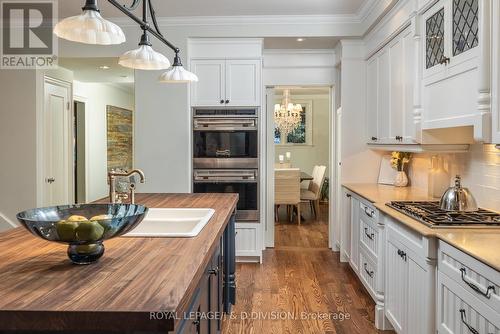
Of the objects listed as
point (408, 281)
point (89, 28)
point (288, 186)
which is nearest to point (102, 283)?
point (89, 28)

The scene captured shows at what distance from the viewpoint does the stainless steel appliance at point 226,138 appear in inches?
183

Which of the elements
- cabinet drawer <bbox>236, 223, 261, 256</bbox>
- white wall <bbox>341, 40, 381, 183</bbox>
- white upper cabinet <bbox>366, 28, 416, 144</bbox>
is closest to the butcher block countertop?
white upper cabinet <bbox>366, 28, 416, 144</bbox>

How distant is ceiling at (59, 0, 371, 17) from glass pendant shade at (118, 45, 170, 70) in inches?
77.9

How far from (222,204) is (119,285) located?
5.76 ft

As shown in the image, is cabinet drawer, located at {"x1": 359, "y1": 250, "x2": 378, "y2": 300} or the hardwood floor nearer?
the hardwood floor

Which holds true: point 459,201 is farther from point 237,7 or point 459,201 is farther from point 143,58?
point 237,7

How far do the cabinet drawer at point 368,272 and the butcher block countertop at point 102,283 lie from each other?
192 cm

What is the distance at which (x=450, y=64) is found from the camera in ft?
8.17

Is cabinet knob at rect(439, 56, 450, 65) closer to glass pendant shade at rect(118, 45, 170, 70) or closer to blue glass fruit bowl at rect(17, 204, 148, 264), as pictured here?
glass pendant shade at rect(118, 45, 170, 70)

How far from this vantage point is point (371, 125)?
4562 millimetres

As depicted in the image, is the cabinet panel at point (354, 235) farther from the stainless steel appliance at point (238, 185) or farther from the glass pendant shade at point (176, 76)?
the glass pendant shade at point (176, 76)

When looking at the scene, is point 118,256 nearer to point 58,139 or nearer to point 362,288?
point 362,288

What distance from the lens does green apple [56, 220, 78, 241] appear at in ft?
4.44

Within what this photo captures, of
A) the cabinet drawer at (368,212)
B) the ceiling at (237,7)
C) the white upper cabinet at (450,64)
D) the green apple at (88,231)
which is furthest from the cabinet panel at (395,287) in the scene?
the ceiling at (237,7)
